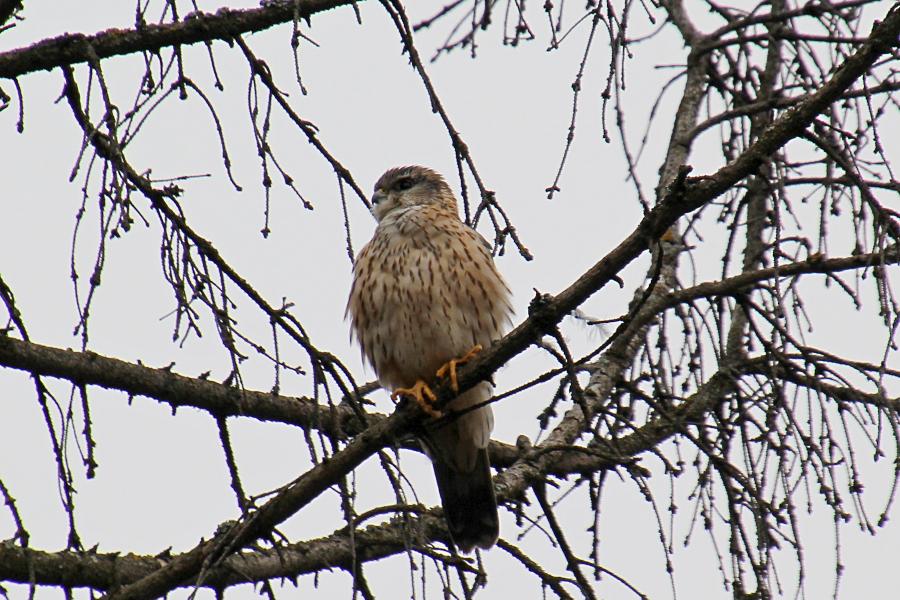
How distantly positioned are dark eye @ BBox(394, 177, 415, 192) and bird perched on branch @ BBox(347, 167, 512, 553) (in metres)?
0.73

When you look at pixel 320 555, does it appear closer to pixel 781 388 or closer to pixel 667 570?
pixel 667 570

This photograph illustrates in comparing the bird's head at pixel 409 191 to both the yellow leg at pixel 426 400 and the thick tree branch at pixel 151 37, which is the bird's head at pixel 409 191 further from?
the thick tree branch at pixel 151 37

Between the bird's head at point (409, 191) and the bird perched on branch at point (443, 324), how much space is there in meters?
0.51

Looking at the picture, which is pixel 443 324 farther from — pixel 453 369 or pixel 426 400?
pixel 426 400

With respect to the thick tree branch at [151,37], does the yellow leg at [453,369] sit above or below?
below

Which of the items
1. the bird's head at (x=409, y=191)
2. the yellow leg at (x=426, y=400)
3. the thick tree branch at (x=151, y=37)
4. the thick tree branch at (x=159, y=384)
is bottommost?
the yellow leg at (x=426, y=400)

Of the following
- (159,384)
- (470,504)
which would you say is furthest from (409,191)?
(159,384)

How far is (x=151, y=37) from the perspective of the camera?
10.0ft

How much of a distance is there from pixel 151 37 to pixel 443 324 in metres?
1.82

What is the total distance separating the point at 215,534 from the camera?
122 inches

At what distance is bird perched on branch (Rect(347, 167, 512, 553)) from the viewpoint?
4523mm

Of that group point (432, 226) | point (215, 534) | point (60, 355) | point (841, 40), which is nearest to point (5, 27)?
point (60, 355)

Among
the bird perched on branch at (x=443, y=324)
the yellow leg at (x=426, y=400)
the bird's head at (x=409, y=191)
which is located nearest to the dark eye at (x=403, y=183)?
the bird's head at (x=409, y=191)

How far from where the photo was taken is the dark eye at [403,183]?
5645mm
